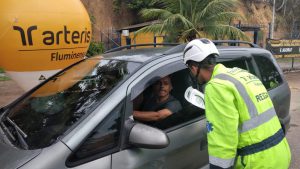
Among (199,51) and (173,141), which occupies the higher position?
(199,51)

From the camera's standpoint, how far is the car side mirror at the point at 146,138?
2373mm

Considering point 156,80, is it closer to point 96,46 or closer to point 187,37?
point 187,37

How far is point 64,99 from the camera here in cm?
302

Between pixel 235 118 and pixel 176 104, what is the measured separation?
1.00 m

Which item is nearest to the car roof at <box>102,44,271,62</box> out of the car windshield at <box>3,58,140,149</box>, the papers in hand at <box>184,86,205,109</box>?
the car windshield at <box>3,58,140,149</box>

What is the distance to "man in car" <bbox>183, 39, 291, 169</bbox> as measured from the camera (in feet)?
7.07

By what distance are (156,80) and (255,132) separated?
959 millimetres

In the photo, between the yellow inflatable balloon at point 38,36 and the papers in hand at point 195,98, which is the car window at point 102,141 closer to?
the papers in hand at point 195,98

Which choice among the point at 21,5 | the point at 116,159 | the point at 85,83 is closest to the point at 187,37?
the point at 21,5

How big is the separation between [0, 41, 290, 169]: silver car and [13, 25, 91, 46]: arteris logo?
2.60 feet

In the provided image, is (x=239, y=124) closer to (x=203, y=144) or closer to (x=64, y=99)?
(x=203, y=144)

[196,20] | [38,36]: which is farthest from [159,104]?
[196,20]

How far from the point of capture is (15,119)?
2.96 meters

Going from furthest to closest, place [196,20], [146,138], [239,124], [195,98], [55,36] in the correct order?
1. [196,20]
2. [55,36]
3. [195,98]
4. [146,138]
5. [239,124]
